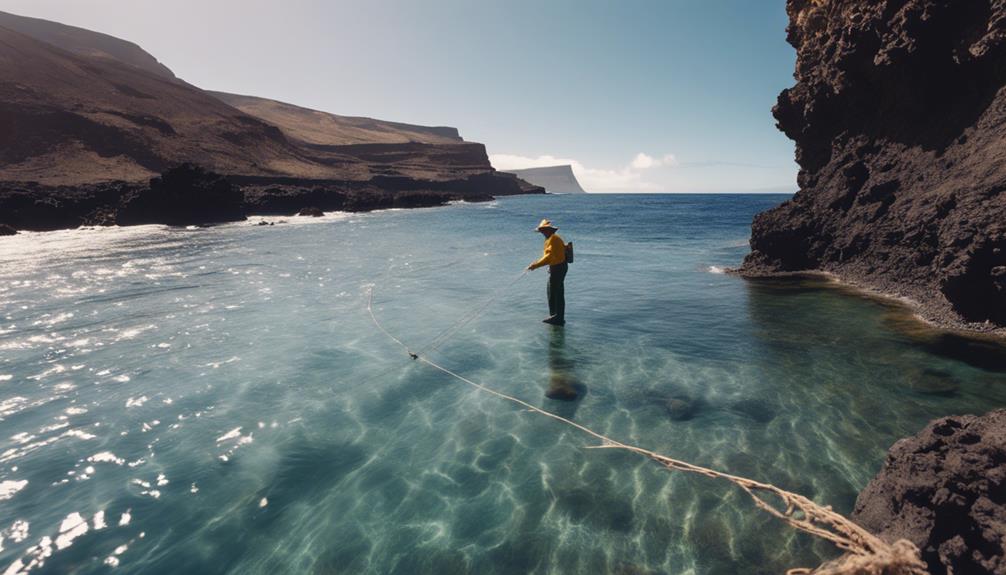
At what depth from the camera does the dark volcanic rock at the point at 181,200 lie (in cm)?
4397

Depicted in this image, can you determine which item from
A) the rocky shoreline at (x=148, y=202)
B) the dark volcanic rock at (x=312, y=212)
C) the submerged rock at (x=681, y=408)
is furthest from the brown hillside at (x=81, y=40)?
the submerged rock at (x=681, y=408)

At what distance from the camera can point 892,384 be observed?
8.54 metres

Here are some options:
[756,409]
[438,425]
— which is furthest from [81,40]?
[756,409]

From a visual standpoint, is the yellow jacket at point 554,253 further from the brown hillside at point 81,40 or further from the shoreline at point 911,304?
the brown hillside at point 81,40

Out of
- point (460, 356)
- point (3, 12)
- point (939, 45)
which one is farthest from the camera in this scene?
point (3, 12)

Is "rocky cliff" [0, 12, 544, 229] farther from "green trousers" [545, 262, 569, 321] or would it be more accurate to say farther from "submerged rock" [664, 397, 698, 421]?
"submerged rock" [664, 397, 698, 421]

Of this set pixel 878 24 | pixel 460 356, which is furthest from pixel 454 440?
pixel 878 24

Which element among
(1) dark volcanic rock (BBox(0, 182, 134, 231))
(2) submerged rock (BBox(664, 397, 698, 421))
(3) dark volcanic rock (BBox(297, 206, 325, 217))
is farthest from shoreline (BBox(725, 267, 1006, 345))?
(1) dark volcanic rock (BBox(0, 182, 134, 231))

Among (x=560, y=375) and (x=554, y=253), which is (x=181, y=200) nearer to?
(x=554, y=253)

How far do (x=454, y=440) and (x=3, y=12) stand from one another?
818 ft

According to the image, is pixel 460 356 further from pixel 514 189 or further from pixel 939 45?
pixel 514 189

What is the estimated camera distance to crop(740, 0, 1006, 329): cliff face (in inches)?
434

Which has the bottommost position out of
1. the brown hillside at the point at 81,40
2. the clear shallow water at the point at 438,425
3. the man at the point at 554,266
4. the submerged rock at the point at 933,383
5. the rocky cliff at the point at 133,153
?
the clear shallow water at the point at 438,425

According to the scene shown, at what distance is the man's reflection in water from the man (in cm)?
116
